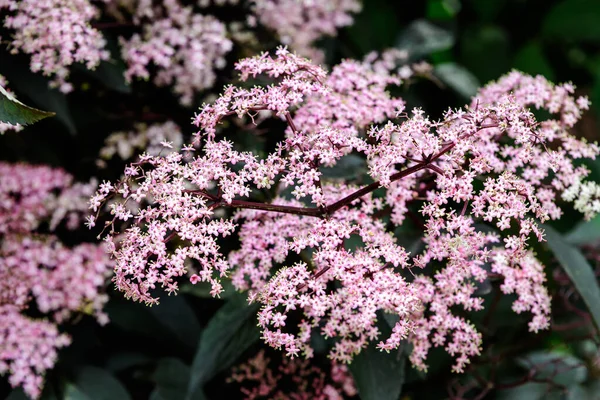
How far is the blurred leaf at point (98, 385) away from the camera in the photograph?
117 cm

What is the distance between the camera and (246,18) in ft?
4.68

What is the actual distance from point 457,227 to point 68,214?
83 centimetres

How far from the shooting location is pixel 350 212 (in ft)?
2.72

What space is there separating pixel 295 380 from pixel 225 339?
16 cm

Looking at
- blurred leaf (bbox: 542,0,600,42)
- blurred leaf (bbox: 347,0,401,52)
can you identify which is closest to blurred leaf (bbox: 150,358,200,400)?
blurred leaf (bbox: 347,0,401,52)

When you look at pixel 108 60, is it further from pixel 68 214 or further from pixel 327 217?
pixel 327 217

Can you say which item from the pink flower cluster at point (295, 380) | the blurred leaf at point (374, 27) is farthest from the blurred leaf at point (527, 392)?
the blurred leaf at point (374, 27)

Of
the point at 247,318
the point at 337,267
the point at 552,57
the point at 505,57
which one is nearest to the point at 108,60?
the point at 247,318

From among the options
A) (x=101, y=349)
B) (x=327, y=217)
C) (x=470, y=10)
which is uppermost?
(x=470, y=10)

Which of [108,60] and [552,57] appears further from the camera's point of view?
[552,57]

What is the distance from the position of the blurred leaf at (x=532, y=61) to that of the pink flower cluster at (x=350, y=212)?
38.7 inches

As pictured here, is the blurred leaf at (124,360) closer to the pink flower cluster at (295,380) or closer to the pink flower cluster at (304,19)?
the pink flower cluster at (295,380)

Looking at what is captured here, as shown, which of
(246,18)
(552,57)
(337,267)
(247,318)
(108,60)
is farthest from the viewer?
(552,57)

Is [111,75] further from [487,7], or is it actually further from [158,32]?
[487,7]
